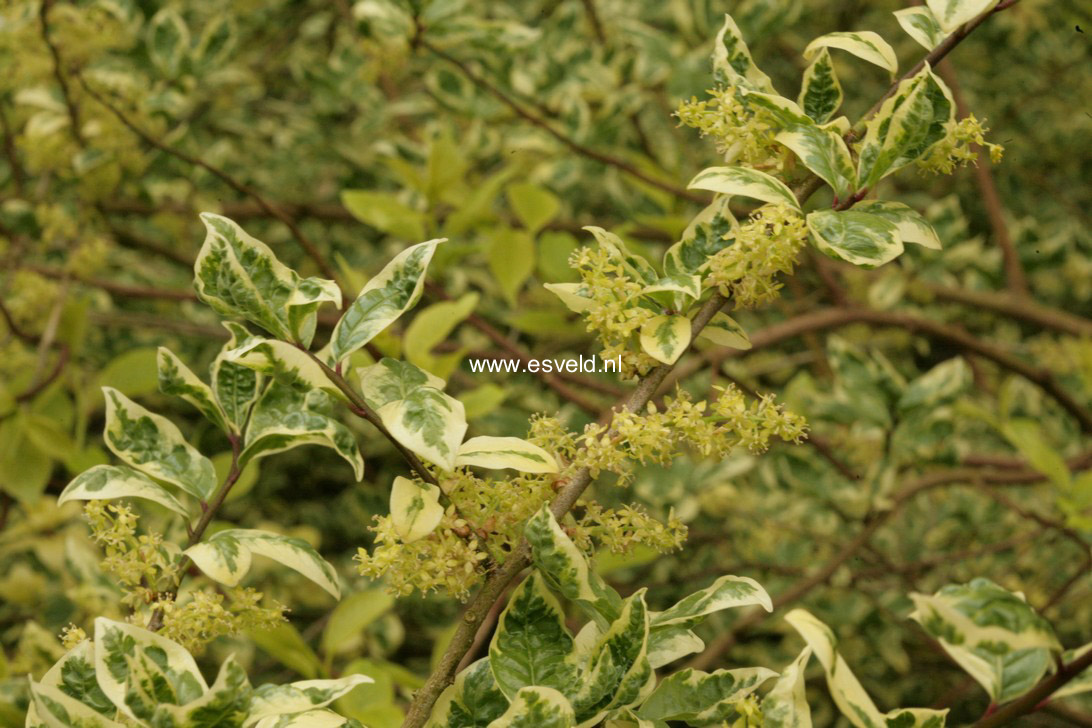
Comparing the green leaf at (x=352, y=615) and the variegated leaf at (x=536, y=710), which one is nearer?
the variegated leaf at (x=536, y=710)

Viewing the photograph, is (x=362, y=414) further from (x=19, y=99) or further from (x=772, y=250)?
(x=19, y=99)

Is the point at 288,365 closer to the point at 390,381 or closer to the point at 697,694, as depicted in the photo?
the point at 390,381

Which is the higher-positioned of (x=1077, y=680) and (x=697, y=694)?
(x=1077, y=680)

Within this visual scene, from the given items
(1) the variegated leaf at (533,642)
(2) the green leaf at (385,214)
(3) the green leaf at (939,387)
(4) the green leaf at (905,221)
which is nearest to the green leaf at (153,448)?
(1) the variegated leaf at (533,642)

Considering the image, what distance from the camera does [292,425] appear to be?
0.67m

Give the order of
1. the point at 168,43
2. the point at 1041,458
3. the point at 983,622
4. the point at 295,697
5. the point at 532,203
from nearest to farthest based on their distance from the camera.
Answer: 1. the point at 983,622
2. the point at 295,697
3. the point at 1041,458
4. the point at 532,203
5. the point at 168,43

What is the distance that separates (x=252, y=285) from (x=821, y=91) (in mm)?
352

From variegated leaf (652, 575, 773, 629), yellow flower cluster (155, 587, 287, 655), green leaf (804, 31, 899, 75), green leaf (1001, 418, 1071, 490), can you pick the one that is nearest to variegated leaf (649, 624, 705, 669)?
variegated leaf (652, 575, 773, 629)

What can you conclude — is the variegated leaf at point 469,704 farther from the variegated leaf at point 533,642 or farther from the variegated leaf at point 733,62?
the variegated leaf at point 733,62

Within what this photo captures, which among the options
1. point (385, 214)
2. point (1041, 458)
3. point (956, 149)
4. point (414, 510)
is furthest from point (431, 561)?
point (1041, 458)

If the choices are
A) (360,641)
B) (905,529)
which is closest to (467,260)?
(360,641)

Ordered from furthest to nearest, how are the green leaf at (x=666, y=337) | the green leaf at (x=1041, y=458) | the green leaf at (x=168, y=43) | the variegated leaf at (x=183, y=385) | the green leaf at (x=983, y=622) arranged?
the green leaf at (x=168, y=43) → the green leaf at (x=1041, y=458) → the variegated leaf at (x=183, y=385) → the green leaf at (x=666, y=337) → the green leaf at (x=983, y=622)

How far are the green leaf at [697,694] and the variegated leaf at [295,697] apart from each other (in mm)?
165

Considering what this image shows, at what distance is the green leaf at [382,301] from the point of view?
1.98 feet
